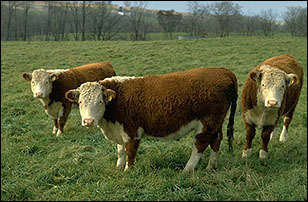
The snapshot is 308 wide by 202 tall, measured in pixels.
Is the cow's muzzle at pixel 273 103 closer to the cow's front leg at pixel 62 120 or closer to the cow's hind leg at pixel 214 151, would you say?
the cow's hind leg at pixel 214 151

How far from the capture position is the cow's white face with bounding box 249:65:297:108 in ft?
16.2

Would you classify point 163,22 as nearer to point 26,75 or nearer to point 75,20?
point 75,20

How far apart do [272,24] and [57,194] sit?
72.6 metres

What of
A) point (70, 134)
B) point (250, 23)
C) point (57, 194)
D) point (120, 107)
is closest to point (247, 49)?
point (70, 134)

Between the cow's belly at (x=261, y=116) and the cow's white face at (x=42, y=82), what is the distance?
464 cm

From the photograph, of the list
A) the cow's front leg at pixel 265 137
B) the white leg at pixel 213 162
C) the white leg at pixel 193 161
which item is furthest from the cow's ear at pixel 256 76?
the white leg at pixel 193 161

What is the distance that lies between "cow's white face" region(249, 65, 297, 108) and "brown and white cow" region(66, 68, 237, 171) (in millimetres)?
536

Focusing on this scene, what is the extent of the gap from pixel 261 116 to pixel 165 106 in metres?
1.95

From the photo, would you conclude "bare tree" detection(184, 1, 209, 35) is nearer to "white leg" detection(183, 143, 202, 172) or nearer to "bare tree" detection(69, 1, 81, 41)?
"bare tree" detection(69, 1, 81, 41)

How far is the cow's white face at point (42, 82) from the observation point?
723 cm

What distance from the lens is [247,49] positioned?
832 inches

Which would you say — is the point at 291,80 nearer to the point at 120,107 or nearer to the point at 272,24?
the point at 120,107

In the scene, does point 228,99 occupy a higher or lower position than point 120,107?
higher

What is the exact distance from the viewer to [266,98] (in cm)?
500
